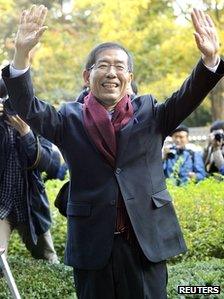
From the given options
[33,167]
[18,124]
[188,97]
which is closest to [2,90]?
[18,124]

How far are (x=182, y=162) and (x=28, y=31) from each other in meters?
4.44

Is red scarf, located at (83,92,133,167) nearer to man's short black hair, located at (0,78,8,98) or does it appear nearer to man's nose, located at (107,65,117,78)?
man's nose, located at (107,65,117,78)

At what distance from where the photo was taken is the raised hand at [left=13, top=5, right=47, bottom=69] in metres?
2.20

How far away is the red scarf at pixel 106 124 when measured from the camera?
7.74 feet

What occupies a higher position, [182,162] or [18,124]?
[18,124]

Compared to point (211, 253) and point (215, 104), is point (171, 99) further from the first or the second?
point (215, 104)

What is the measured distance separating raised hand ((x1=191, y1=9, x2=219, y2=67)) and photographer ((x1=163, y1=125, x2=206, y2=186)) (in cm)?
419

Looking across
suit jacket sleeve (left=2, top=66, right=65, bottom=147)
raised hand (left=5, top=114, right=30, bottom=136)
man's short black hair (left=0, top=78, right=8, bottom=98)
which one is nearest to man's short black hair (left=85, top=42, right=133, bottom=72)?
suit jacket sleeve (left=2, top=66, right=65, bottom=147)

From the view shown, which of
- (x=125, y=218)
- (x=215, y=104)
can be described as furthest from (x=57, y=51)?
(x=125, y=218)

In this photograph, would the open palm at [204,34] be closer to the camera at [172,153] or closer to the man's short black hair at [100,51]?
the man's short black hair at [100,51]

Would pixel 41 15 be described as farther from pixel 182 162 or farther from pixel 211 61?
pixel 182 162

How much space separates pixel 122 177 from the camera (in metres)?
2.34

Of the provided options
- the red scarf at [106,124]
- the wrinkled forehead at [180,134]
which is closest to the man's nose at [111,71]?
the red scarf at [106,124]

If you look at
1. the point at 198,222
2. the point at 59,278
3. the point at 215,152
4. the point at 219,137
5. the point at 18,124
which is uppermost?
the point at 18,124
